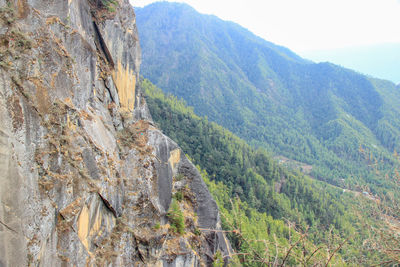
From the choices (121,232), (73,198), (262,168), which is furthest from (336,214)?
(73,198)

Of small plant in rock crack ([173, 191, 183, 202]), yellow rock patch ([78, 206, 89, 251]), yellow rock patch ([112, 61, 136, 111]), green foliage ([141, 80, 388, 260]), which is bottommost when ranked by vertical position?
green foliage ([141, 80, 388, 260])

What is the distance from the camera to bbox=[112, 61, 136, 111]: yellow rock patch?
17.2 metres

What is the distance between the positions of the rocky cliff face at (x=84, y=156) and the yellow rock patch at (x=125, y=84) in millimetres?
102

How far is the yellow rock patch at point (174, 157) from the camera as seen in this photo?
18359 millimetres

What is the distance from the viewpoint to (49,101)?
986cm

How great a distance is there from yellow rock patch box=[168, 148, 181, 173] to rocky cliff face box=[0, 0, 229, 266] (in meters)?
0.08

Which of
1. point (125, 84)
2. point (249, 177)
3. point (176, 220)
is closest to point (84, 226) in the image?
point (176, 220)

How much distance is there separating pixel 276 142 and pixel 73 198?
6201 inches

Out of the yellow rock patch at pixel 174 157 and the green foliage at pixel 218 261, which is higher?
the yellow rock patch at pixel 174 157

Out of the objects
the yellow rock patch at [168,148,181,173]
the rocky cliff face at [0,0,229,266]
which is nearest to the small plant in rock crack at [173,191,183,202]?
the rocky cliff face at [0,0,229,266]

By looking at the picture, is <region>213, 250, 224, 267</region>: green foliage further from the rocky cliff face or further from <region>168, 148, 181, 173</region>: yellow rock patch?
<region>168, 148, 181, 173</region>: yellow rock patch

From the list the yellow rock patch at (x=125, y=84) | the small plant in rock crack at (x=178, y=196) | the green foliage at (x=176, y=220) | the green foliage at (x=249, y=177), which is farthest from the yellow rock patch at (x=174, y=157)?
the green foliage at (x=249, y=177)

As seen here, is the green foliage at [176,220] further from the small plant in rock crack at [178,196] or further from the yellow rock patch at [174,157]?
the yellow rock patch at [174,157]

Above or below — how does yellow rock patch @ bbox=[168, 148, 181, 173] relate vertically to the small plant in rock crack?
above
